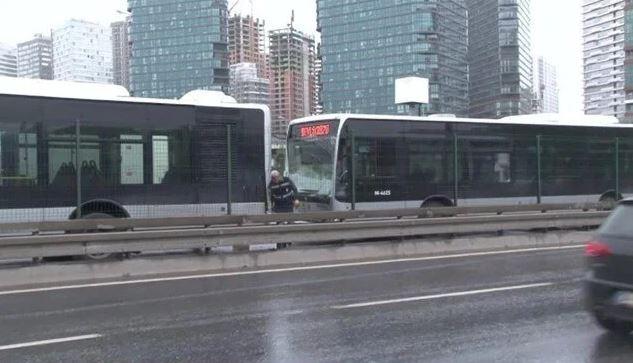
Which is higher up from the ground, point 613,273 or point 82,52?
point 82,52

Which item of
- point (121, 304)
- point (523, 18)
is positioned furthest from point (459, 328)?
point (523, 18)

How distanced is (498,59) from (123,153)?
1714 inches

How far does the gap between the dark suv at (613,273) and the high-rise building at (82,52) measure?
32.7 metres

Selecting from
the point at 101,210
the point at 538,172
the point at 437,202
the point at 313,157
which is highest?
the point at 313,157

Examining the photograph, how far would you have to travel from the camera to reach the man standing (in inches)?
580

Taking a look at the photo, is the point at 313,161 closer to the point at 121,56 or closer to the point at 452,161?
the point at 452,161

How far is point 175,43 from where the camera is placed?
3756 centimetres

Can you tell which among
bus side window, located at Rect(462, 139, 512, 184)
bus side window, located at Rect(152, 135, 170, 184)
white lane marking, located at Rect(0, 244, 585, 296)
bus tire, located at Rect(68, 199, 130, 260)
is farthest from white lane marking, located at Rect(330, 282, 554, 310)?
bus side window, located at Rect(462, 139, 512, 184)

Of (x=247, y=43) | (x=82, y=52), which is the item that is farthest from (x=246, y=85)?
(x=247, y=43)

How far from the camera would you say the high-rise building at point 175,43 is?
1479 inches

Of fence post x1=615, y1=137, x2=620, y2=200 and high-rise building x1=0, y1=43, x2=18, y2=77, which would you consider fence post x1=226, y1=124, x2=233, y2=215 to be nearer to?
fence post x1=615, y1=137, x2=620, y2=200

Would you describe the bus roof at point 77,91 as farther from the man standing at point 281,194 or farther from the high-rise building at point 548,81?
the high-rise building at point 548,81

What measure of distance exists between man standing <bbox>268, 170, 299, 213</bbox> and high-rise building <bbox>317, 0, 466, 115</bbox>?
24680 mm

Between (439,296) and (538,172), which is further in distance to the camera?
(538,172)
